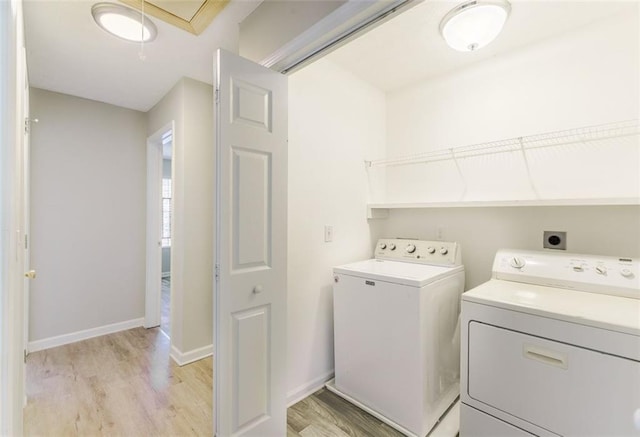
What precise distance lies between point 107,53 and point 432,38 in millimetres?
2247

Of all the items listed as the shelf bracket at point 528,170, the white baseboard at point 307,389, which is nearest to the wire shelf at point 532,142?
the shelf bracket at point 528,170

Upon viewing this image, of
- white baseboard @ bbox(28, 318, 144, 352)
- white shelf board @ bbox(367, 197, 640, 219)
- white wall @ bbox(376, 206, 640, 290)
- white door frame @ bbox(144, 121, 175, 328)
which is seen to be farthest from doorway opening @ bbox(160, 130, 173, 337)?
white wall @ bbox(376, 206, 640, 290)

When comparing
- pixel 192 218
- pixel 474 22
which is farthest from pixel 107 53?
pixel 474 22

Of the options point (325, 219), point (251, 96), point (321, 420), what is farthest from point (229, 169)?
point (321, 420)

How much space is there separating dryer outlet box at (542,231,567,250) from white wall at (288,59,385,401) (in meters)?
1.22

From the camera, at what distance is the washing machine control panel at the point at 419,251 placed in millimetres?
2074

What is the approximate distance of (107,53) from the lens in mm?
2064

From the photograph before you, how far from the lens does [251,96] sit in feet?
4.83

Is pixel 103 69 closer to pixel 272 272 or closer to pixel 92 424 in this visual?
pixel 272 272

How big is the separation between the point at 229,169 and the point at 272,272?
58 centimetres

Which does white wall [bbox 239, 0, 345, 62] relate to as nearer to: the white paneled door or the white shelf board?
the white paneled door

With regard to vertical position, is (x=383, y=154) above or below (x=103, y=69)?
below

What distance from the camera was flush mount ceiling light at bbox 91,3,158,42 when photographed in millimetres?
1606

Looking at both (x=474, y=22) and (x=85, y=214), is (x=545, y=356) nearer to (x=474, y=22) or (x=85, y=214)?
(x=474, y=22)
